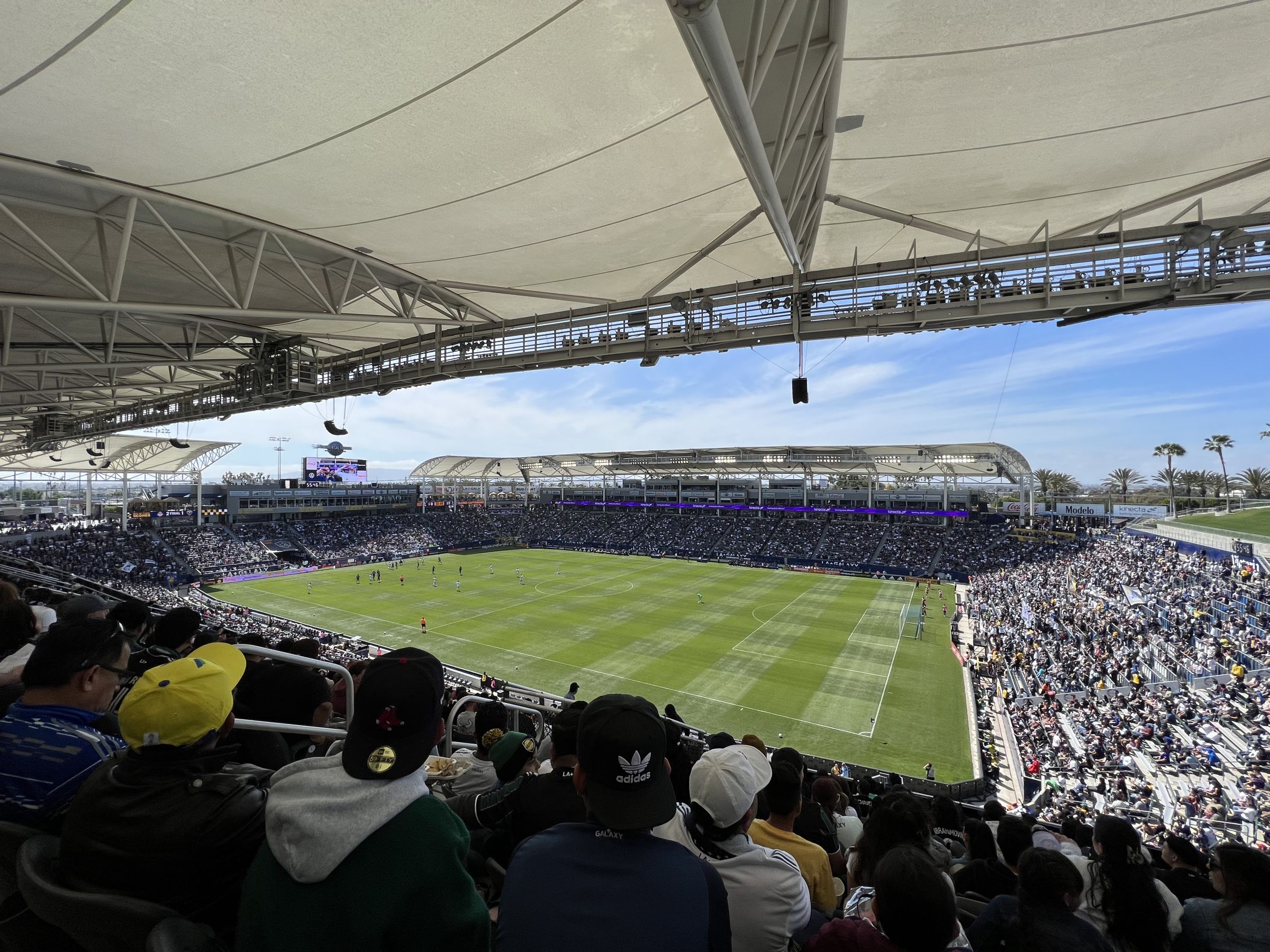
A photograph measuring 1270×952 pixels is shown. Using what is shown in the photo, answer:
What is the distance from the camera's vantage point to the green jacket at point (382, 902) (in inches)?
50.1

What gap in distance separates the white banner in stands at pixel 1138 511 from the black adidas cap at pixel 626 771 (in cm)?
6136

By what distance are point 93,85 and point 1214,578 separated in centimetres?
3300

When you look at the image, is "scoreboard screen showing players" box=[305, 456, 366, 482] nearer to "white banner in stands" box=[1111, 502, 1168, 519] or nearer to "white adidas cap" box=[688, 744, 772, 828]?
"white adidas cap" box=[688, 744, 772, 828]

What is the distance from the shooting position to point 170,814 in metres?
1.65

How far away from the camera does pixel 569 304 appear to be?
37.7 feet

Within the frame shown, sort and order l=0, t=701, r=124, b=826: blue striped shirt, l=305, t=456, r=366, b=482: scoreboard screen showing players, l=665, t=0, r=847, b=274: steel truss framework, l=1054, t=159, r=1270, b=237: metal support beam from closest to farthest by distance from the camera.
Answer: l=0, t=701, r=124, b=826: blue striped shirt < l=665, t=0, r=847, b=274: steel truss framework < l=1054, t=159, r=1270, b=237: metal support beam < l=305, t=456, r=366, b=482: scoreboard screen showing players

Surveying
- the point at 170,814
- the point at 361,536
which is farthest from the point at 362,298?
the point at 361,536

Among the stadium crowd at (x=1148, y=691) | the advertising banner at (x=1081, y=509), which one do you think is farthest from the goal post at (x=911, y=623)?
the advertising banner at (x=1081, y=509)

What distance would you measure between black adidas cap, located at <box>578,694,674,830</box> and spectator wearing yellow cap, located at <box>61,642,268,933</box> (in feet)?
3.59

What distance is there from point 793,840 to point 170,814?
2687mm

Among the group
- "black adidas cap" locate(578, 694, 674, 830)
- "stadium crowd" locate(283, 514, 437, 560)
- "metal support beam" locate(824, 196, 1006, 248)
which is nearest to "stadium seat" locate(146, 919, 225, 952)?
"black adidas cap" locate(578, 694, 674, 830)

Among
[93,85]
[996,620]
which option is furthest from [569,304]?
[996,620]

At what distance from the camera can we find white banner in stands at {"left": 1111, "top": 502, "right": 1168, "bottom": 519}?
4819 cm

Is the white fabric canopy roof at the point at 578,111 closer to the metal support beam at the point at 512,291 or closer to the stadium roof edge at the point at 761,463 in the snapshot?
the metal support beam at the point at 512,291
